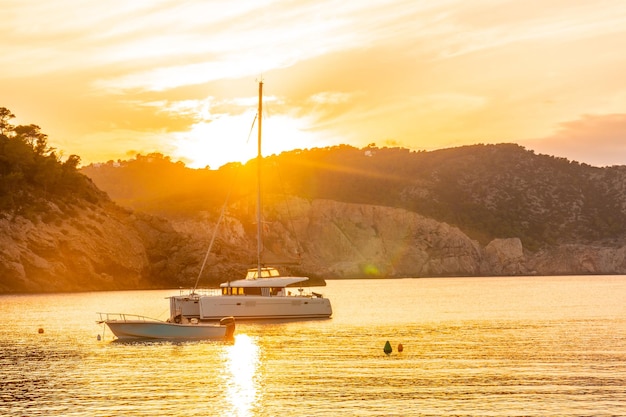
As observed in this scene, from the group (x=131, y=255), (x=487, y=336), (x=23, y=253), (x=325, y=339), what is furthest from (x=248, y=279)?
(x=131, y=255)

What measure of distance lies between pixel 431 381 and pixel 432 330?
105ft

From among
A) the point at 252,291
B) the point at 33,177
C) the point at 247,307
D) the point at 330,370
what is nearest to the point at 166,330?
the point at 247,307

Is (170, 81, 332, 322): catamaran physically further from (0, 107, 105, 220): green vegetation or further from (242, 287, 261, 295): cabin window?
(0, 107, 105, 220): green vegetation

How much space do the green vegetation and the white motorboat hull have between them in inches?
3753

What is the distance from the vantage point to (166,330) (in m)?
67.4

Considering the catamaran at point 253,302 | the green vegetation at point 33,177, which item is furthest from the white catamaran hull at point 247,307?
the green vegetation at point 33,177

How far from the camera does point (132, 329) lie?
221ft

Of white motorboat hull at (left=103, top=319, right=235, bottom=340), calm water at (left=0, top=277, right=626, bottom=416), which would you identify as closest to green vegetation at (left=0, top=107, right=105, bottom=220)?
calm water at (left=0, top=277, right=626, bottom=416)

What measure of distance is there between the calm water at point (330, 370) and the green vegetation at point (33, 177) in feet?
243

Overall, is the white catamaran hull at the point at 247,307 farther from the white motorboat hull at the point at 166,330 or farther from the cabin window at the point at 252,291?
the white motorboat hull at the point at 166,330

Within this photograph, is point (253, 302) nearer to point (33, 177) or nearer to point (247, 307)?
point (247, 307)

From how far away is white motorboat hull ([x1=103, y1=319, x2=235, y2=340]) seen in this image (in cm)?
6707

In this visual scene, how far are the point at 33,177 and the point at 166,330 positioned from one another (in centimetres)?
11499

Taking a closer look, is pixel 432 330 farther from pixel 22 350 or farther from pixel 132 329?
pixel 22 350
